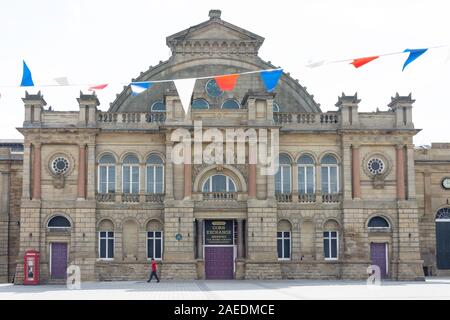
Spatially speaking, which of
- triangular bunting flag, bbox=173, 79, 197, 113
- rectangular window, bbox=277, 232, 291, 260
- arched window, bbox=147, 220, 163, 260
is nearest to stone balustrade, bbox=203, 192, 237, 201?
arched window, bbox=147, 220, 163, 260

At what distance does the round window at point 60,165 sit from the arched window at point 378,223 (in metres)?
17.4

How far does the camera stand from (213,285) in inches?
1548

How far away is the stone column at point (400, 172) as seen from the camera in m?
45.7

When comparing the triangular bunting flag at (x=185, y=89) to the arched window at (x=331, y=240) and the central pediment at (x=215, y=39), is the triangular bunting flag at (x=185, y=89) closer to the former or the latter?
the arched window at (x=331, y=240)

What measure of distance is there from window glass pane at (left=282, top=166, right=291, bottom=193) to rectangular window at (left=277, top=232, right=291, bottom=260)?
8.21 feet

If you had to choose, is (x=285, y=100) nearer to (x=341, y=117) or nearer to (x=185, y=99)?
(x=341, y=117)

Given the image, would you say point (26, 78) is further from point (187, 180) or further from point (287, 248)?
point (287, 248)

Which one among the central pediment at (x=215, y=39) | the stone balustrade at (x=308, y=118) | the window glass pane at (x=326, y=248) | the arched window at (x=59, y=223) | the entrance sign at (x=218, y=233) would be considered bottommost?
the window glass pane at (x=326, y=248)

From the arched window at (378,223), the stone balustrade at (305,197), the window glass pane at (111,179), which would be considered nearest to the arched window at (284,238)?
the stone balustrade at (305,197)

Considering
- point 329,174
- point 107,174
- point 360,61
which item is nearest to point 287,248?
point 329,174

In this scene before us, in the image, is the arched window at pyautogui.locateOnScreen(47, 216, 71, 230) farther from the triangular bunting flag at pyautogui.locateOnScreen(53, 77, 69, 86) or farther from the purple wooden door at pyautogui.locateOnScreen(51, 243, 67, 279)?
the triangular bunting flag at pyautogui.locateOnScreen(53, 77, 69, 86)

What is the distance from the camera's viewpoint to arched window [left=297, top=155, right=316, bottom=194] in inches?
1809
